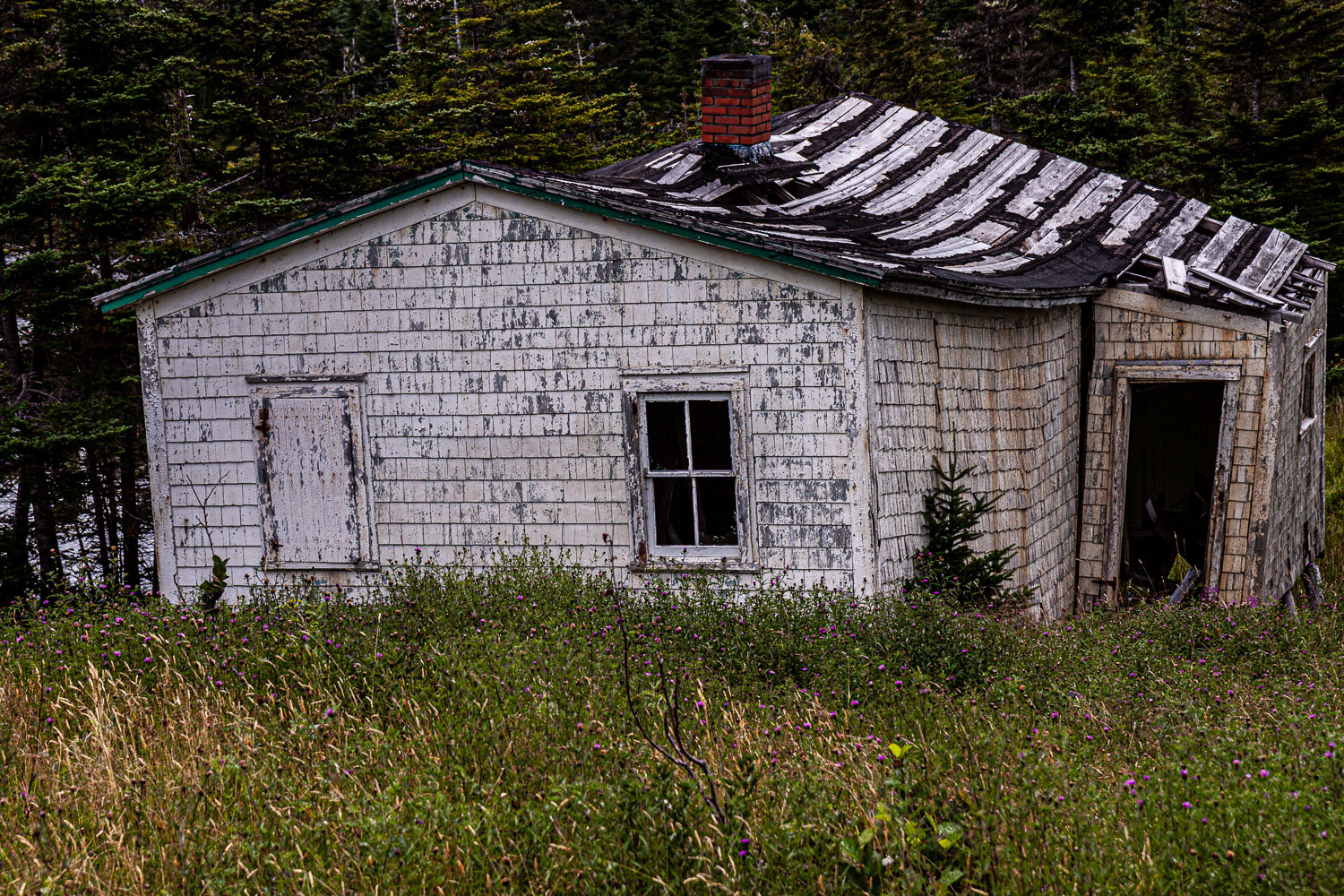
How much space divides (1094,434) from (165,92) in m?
15.4

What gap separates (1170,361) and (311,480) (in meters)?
7.59

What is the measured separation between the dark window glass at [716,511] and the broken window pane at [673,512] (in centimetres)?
10

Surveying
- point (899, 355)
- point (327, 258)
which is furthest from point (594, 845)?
point (327, 258)

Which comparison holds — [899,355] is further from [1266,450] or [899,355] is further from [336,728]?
[336,728]

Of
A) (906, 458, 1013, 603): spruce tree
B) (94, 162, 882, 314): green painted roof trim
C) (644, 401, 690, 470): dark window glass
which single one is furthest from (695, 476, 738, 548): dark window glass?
(94, 162, 882, 314): green painted roof trim

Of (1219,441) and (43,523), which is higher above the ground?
(1219,441)

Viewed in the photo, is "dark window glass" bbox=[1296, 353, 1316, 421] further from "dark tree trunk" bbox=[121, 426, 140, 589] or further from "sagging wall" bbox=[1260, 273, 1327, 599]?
"dark tree trunk" bbox=[121, 426, 140, 589]

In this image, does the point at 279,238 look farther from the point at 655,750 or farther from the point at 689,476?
the point at 655,750

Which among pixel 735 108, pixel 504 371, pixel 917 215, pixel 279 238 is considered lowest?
pixel 504 371

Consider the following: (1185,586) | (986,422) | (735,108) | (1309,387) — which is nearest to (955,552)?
(986,422)

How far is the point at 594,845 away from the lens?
14.2ft

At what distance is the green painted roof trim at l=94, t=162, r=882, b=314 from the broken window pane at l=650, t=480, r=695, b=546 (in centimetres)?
190

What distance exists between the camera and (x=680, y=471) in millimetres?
9242

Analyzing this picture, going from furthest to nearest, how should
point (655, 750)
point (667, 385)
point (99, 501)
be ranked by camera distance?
point (99, 501), point (667, 385), point (655, 750)
